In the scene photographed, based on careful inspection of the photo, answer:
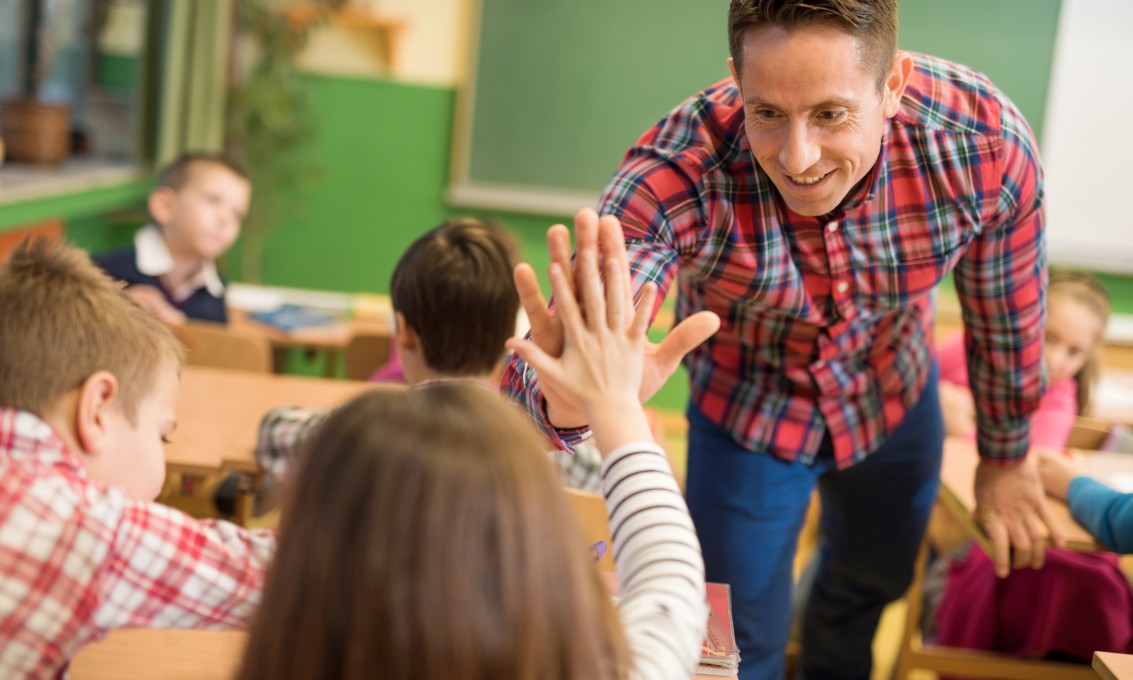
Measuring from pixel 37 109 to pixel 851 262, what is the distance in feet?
12.0

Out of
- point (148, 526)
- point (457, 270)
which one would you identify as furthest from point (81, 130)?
point (148, 526)

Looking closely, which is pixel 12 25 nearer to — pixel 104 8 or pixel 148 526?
pixel 104 8

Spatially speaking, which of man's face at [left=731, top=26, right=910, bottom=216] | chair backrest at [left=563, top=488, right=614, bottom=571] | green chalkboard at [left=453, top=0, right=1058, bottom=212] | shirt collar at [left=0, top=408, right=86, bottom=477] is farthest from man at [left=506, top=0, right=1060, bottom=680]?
green chalkboard at [left=453, top=0, right=1058, bottom=212]

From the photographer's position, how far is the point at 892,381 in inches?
79.7

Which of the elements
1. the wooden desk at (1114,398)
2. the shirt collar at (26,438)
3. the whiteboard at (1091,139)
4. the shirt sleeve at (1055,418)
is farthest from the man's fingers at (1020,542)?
the whiteboard at (1091,139)

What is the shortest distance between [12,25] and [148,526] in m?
4.08

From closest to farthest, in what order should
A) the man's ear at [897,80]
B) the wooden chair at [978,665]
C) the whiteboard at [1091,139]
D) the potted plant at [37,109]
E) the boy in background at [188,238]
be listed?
1. the man's ear at [897,80]
2. the wooden chair at [978,665]
3. the boy in background at [188,238]
4. the potted plant at [37,109]
5. the whiteboard at [1091,139]

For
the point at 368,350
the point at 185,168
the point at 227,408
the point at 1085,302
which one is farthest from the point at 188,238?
the point at 1085,302

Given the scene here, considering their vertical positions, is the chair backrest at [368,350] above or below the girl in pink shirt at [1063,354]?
below

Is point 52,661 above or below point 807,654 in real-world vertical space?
above

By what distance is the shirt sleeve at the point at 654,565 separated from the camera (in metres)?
1.00

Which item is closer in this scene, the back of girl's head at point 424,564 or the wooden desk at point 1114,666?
the back of girl's head at point 424,564

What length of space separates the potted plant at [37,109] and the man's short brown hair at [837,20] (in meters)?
3.66

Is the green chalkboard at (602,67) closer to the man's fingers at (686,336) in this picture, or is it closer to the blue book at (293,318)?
the blue book at (293,318)
